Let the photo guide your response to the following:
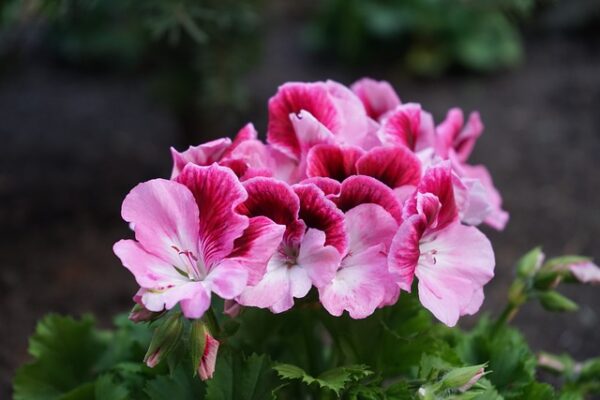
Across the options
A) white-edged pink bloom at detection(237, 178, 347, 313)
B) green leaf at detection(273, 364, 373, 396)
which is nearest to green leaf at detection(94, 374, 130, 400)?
green leaf at detection(273, 364, 373, 396)

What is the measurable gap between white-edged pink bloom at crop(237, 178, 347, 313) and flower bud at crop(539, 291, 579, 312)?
60cm

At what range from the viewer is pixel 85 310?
2705mm

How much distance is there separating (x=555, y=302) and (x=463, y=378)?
1.55ft

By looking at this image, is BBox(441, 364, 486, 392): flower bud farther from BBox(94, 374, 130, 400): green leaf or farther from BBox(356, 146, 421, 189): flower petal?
BBox(94, 374, 130, 400): green leaf

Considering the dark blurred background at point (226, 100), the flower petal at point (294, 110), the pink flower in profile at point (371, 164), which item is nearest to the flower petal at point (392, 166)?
the pink flower in profile at point (371, 164)

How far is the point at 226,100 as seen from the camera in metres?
3.22

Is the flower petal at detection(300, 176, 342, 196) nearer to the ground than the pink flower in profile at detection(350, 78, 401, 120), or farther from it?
nearer to the ground

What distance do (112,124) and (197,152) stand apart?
9.94ft

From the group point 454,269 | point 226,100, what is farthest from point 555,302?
point 226,100

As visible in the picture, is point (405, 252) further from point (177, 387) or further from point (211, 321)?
point (177, 387)

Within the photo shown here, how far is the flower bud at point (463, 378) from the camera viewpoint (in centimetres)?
117

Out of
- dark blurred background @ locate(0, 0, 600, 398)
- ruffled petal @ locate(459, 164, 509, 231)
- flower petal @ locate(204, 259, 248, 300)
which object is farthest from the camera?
dark blurred background @ locate(0, 0, 600, 398)

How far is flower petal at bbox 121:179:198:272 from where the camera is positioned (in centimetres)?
112

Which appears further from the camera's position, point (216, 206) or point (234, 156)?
point (234, 156)
